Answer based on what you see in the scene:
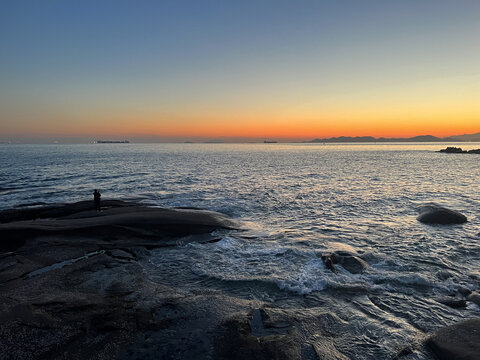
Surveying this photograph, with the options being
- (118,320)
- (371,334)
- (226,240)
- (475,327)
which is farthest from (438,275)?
(118,320)

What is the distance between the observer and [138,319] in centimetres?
808

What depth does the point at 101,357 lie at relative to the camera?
21.3 feet

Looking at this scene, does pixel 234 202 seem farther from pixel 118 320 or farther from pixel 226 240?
pixel 118 320

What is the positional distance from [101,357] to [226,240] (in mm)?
10554

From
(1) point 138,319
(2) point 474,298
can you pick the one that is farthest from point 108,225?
(2) point 474,298

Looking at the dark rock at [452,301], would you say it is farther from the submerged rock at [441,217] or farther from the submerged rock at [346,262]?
the submerged rock at [441,217]

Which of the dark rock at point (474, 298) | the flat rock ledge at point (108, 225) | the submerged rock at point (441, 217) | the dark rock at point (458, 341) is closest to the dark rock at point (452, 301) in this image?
the dark rock at point (474, 298)

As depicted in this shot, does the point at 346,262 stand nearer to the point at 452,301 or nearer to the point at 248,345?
the point at 452,301

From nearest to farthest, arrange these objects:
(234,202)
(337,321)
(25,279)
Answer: (337,321) → (25,279) → (234,202)

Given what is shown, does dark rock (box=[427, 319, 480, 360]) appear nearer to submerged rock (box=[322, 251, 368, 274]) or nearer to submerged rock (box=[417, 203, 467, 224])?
submerged rock (box=[322, 251, 368, 274])

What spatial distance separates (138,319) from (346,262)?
9.58 meters

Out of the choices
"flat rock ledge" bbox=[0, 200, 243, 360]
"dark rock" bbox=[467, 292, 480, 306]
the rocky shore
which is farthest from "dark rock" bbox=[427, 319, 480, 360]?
"flat rock ledge" bbox=[0, 200, 243, 360]

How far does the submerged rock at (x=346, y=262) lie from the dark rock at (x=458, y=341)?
4.45 m

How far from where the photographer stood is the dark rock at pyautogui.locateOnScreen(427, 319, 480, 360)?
6.64 metres
